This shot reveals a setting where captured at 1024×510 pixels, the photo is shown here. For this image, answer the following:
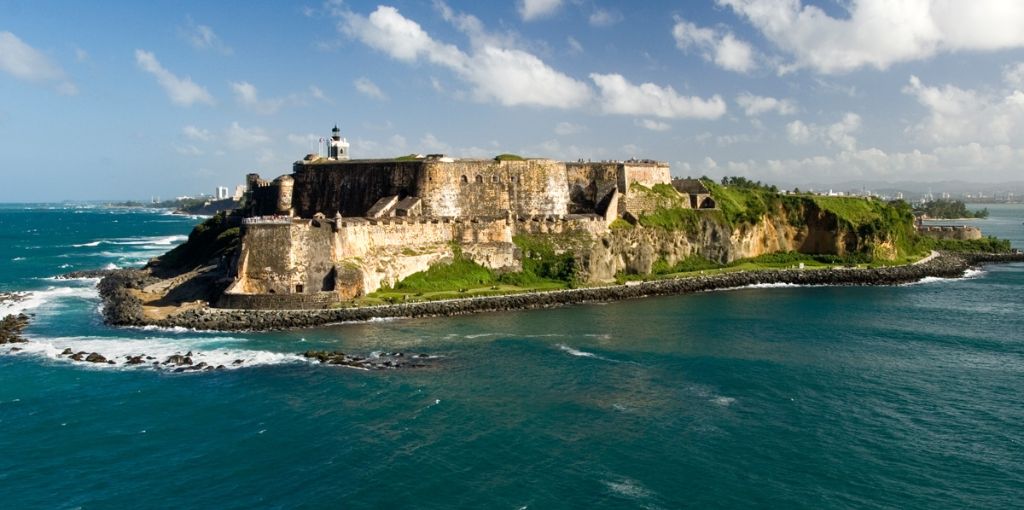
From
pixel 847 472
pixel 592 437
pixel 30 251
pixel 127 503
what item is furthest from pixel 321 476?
pixel 30 251

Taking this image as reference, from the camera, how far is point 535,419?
25.8 meters

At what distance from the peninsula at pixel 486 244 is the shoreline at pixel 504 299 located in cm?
13

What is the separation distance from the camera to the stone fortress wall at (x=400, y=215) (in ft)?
144

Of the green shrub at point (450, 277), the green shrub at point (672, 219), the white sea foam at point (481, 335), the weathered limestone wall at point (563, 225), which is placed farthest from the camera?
the green shrub at point (672, 219)

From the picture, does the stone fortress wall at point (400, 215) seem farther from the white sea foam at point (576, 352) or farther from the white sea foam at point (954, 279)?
the white sea foam at point (954, 279)

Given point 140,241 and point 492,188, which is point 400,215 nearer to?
point 492,188

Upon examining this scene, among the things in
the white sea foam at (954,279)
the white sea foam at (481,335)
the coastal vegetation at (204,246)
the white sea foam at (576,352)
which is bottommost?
the white sea foam at (576,352)

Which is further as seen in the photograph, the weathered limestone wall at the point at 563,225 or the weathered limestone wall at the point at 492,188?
the weathered limestone wall at the point at 492,188

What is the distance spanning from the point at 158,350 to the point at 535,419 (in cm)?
1855

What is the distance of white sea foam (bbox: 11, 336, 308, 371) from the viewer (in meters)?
32.6

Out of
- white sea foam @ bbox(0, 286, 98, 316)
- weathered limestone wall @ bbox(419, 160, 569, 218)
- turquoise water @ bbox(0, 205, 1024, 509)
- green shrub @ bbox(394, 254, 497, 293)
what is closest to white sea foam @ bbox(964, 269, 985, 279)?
turquoise water @ bbox(0, 205, 1024, 509)

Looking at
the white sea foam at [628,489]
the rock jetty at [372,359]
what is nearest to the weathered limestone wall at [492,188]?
the rock jetty at [372,359]

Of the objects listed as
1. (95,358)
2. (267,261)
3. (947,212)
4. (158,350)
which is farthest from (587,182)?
(947,212)

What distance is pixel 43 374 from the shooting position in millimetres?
31250
